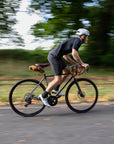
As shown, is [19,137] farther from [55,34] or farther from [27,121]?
[55,34]

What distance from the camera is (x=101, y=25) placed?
42.2ft

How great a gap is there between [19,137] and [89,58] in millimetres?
9707

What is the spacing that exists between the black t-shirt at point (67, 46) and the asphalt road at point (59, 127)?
4.03ft

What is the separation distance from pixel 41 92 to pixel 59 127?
1.06 metres

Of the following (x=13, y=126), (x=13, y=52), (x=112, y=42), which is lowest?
(x=13, y=52)

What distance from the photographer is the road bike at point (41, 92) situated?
4941mm

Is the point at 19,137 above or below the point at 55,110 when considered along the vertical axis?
above

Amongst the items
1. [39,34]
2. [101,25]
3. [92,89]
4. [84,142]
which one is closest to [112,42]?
[101,25]

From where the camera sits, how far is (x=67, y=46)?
15.8ft

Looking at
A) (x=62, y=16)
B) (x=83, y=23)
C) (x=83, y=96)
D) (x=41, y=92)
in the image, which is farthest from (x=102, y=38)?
(x=41, y=92)

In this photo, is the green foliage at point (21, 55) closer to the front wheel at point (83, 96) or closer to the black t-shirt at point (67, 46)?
the front wheel at point (83, 96)

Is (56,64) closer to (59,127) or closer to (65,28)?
(59,127)

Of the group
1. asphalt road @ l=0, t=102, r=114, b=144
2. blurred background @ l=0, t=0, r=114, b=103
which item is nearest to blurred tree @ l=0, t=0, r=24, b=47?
blurred background @ l=0, t=0, r=114, b=103

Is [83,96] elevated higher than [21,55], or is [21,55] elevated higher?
[83,96]
